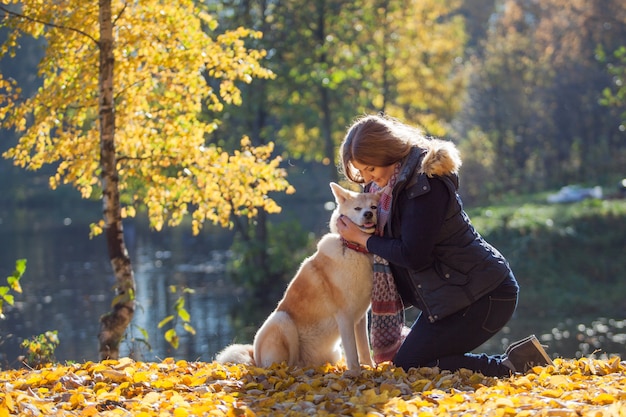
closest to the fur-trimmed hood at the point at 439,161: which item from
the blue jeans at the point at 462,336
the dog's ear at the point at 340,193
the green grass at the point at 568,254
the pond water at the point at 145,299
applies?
the dog's ear at the point at 340,193

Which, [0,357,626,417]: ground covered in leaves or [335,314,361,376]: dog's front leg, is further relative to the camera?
[335,314,361,376]: dog's front leg

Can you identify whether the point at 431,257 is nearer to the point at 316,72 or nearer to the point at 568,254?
the point at 568,254

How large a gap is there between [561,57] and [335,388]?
94.7ft

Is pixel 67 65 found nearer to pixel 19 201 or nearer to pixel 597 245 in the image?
Result: pixel 597 245

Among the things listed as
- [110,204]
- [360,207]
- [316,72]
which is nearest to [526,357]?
[360,207]

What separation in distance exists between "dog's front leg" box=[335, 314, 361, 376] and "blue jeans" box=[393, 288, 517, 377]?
0.33 m

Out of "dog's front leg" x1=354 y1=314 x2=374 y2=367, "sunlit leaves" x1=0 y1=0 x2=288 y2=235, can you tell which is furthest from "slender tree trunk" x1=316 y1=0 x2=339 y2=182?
"dog's front leg" x1=354 y1=314 x2=374 y2=367

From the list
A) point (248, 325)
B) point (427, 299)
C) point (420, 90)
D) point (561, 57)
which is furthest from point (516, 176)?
point (427, 299)

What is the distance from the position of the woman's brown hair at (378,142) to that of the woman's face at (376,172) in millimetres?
36

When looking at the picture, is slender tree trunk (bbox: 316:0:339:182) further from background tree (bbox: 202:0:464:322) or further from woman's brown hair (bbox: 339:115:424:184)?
woman's brown hair (bbox: 339:115:424:184)

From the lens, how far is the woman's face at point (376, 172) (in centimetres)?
536

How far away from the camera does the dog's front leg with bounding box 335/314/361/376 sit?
17.9 ft

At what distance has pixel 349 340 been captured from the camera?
5.46m

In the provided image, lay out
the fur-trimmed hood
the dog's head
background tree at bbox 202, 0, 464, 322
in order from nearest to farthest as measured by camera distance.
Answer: the fur-trimmed hood, the dog's head, background tree at bbox 202, 0, 464, 322
